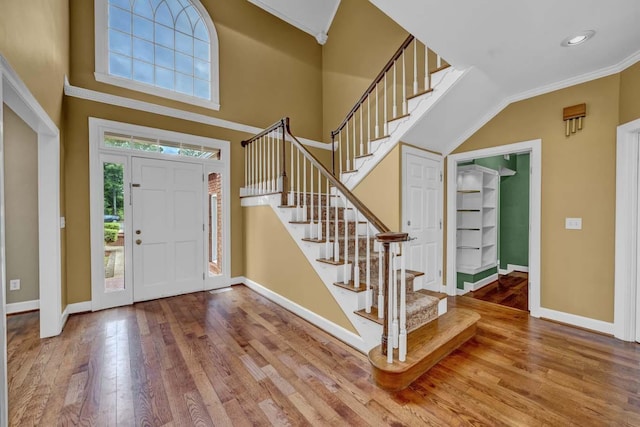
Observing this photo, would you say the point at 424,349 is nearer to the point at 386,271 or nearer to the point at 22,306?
the point at 386,271

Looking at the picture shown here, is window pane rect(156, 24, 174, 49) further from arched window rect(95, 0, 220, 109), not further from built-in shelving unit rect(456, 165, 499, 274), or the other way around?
built-in shelving unit rect(456, 165, 499, 274)

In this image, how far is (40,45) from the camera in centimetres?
225

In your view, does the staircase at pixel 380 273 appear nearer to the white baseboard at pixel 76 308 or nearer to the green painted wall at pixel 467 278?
the green painted wall at pixel 467 278

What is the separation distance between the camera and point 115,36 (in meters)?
3.64

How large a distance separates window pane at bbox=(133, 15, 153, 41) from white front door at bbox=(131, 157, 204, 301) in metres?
1.82

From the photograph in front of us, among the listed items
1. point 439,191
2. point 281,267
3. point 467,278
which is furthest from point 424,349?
point 467,278

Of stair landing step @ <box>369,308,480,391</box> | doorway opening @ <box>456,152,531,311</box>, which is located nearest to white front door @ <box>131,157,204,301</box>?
stair landing step @ <box>369,308,480,391</box>

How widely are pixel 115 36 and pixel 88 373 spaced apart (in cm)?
405

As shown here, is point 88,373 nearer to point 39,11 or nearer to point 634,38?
point 39,11

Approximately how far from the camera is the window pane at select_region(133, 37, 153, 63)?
3.79m

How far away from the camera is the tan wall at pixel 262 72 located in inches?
175

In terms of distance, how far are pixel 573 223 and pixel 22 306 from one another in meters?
6.58

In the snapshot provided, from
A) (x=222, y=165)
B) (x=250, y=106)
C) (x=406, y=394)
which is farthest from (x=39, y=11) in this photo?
(x=406, y=394)

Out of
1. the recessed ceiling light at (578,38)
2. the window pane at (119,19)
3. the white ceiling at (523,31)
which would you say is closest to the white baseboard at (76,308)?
the window pane at (119,19)
